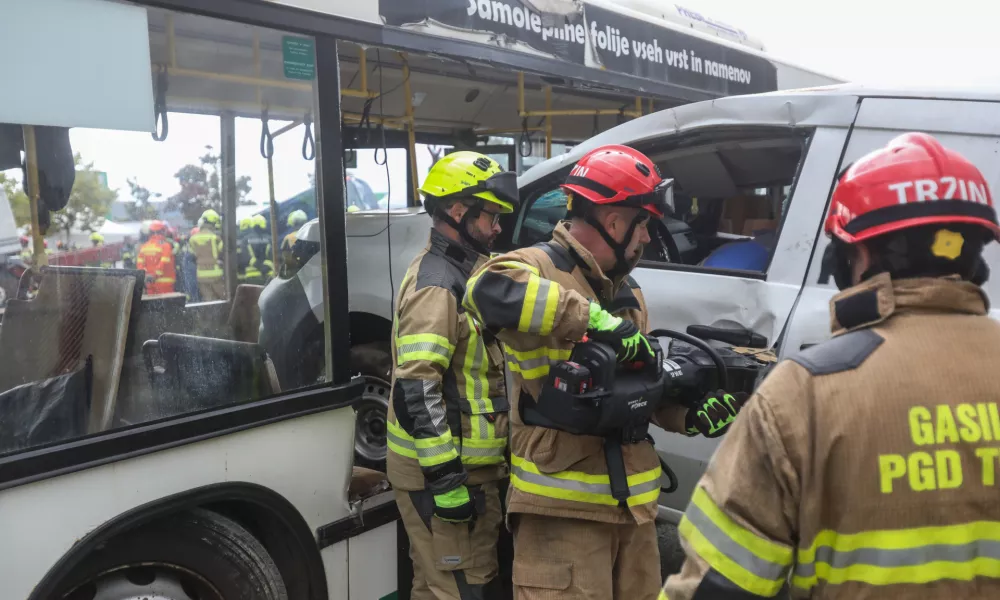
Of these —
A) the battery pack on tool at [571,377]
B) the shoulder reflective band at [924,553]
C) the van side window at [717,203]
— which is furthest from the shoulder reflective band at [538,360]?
the van side window at [717,203]

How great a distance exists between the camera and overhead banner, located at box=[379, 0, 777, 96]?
289cm

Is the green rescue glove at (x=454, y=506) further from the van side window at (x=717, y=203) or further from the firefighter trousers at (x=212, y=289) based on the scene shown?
the van side window at (x=717, y=203)

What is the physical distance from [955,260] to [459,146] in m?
5.12

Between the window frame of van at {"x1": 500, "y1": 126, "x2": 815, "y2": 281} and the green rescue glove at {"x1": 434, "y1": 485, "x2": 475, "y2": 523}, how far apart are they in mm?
1319

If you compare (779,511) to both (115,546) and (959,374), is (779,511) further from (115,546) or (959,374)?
(115,546)

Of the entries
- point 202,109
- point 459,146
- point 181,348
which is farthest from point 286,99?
point 459,146

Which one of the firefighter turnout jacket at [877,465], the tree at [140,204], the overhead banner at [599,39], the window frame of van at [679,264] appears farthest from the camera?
the overhead banner at [599,39]

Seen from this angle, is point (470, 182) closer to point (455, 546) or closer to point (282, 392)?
point (282, 392)

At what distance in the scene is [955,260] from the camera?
1.16 metres

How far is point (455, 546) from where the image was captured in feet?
8.30

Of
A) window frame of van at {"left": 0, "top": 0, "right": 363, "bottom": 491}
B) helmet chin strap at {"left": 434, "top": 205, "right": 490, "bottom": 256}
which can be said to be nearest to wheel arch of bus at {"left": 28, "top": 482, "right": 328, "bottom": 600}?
window frame of van at {"left": 0, "top": 0, "right": 363, "bottom": 491}

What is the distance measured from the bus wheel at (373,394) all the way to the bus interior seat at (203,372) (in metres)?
1.53

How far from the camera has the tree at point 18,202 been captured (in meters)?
2.19

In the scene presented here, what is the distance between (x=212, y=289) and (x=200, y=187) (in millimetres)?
401
